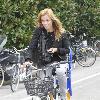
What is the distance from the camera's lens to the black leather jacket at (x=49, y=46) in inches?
246

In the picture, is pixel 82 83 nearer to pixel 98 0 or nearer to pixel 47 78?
pixel 47 78

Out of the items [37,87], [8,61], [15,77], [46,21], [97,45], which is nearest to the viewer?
[37,87]

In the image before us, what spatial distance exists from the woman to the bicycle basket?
1.78 ft

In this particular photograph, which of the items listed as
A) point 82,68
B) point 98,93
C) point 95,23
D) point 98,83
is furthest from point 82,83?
point 95,23

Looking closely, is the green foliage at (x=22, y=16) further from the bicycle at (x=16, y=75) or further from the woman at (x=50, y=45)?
the woman at (x=50, y=45)

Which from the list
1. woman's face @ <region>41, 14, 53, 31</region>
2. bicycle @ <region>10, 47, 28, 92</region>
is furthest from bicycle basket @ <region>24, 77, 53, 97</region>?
bicycle @ <region>10, 47, 28, 92</region>

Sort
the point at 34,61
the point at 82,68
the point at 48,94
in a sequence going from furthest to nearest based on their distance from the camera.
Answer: the point at 82,68
the point at 34,61
the point at 48,94

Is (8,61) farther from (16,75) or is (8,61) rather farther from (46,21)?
(46,21)

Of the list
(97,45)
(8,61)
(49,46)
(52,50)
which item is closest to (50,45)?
(49,46)

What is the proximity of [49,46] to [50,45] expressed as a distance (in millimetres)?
22

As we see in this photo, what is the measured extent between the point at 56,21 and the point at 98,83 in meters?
5.72

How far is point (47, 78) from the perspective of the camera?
6.16m

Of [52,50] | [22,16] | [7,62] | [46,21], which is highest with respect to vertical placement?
[46,21]

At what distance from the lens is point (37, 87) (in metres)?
5.68
